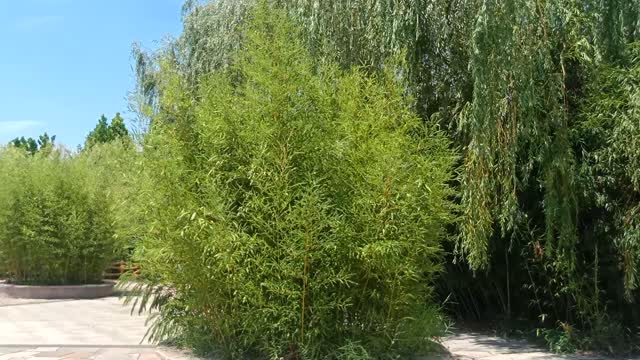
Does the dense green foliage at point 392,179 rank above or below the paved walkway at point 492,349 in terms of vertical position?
above

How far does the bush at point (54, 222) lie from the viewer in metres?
14.8

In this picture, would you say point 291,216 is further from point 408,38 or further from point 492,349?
point 492,349

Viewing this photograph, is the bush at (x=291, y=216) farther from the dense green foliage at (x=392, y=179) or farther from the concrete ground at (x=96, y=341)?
the concrete ground at (x=96, y=341)

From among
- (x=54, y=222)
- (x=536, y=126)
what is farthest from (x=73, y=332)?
(x=536, y=126)

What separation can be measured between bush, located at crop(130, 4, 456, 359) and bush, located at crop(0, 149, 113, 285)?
824 cm

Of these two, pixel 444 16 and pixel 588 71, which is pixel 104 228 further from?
pixel 588 71

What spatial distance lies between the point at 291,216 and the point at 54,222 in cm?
1000

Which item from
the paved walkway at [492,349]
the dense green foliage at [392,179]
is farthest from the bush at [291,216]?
the paved walkway at [492,349]

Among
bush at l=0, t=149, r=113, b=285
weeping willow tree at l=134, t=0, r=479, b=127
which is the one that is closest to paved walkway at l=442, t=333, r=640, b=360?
weeping willow tree at l=134, t=0, r=479, b=127

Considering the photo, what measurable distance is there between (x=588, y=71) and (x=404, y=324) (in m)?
4.20

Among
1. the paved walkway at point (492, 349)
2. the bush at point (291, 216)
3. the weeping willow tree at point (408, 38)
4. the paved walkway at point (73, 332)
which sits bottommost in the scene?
the paved walkway at point (492, 349)

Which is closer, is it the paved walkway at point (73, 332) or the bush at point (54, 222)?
the paved walkway at point (73, 332)

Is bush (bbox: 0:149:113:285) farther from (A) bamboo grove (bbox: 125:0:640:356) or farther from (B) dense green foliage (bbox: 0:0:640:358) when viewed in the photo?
(A) bamboo grove (bbox: 125:0:640:356)

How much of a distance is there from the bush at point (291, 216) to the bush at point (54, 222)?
324 inches
